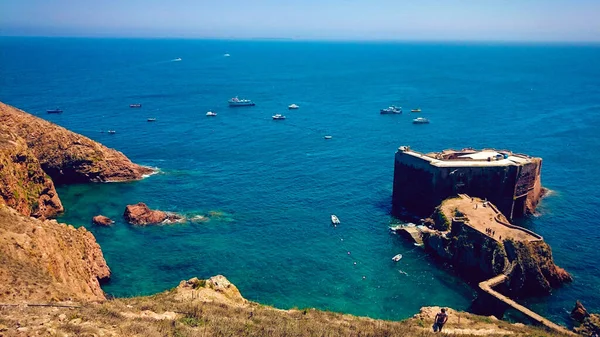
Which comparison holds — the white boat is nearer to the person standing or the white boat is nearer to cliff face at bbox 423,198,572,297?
cliff face at bbox 423,198,572,297

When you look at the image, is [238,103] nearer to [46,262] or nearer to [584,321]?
[46,262]

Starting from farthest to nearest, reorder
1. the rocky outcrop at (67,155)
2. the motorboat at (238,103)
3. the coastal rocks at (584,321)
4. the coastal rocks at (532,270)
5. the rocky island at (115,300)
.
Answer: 1. the motorboat at (238,103)
2. the rocky outcrop at (67,155)
3. the coastal rocks at (532,270)
4. the coastal rocks at (584,321)
5. the rocky island at (115,300)

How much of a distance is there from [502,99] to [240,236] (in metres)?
146

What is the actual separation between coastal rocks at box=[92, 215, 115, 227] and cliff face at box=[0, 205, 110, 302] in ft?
43.8

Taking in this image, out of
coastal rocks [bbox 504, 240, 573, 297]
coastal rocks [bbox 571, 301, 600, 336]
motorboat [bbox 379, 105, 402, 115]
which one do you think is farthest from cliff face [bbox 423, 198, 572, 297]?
motorboat [bbox 379, 105, 402, 115]

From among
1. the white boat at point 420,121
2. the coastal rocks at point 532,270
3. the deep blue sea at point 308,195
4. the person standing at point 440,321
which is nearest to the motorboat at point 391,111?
the deep blue sea at point 308,195

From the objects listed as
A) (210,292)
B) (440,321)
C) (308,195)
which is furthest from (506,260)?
(308,195)

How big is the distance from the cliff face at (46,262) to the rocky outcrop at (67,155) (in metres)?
37.6

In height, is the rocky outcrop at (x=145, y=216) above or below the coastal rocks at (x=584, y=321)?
above

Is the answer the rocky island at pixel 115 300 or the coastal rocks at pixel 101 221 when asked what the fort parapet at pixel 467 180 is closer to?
the rocky island at pixel 115 300

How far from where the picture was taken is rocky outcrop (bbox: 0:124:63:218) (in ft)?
219

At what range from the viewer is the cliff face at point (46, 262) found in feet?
122

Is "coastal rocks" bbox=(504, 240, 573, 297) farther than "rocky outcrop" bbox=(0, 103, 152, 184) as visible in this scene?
No

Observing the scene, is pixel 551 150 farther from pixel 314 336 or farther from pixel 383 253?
pixel 314 336
